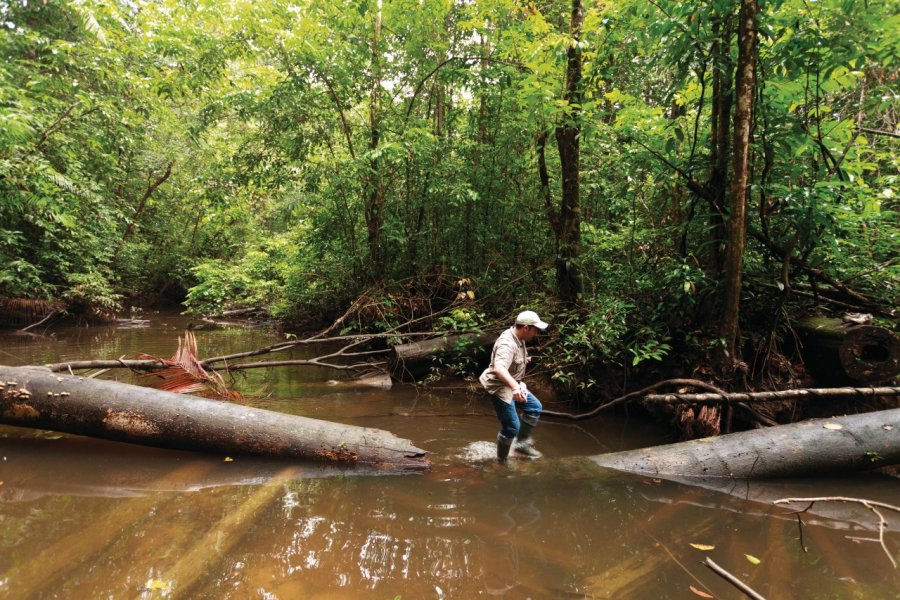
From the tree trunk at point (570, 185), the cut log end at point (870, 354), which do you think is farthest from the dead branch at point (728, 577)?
the tree trunk at point (570, 185)

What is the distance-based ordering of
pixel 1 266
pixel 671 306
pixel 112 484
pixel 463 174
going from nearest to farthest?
pixel 112 484 < pixel 671 306 < pixel 463 174 < pixel 1 266

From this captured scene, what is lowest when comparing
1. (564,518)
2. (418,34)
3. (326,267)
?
(564,518)

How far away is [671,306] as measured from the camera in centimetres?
562

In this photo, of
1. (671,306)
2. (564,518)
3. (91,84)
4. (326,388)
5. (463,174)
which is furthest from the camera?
(91,84)

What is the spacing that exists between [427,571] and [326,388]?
507 cm

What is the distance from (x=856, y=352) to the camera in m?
4.91

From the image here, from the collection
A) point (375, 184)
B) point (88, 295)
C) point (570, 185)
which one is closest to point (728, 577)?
point (570, 185)

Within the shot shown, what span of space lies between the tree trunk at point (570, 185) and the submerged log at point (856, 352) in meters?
3.15

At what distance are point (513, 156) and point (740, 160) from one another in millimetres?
4950

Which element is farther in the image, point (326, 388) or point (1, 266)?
point (1, 266)

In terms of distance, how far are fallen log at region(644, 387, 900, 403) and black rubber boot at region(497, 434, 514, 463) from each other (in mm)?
1753

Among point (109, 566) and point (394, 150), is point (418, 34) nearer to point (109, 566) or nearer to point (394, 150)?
point (394, 150)

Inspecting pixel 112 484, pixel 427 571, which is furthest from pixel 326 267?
pixel 427 571

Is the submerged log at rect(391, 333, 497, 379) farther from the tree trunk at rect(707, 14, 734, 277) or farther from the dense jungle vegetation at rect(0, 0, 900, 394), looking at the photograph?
the tree trunk at rect(707, 14, 734, 277)
